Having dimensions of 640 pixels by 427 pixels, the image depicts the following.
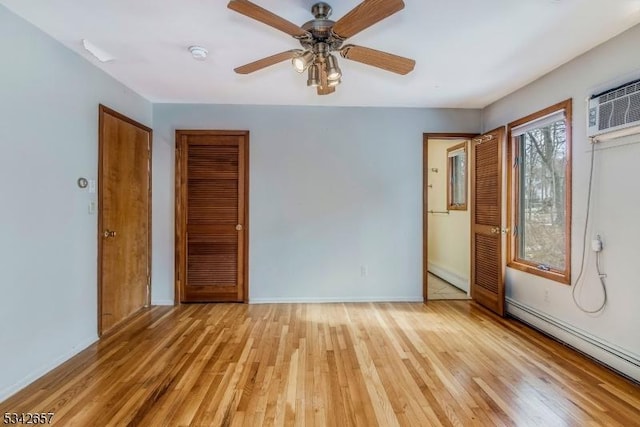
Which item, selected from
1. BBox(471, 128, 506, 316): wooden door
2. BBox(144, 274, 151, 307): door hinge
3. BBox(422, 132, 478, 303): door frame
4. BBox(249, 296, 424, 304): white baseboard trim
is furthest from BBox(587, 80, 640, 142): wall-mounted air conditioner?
BBox(144, 274, 151, 307): door hinge

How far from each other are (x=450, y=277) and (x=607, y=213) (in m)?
2.84

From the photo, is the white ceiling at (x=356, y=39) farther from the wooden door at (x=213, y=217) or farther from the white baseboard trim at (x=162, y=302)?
the white baseboard trim at (x=162, y=302)

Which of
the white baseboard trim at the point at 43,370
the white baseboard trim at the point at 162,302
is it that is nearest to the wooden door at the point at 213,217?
the white baseboard trim at the point at 162,302

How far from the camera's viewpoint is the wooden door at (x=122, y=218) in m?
3.17

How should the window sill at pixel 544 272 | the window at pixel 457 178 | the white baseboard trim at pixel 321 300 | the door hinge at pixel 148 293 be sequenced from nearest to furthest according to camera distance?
the window sill at pixel 544 272 < the door hinge at pixel 148 293 < the white baseboard trim at pixel 321 300 < the window at pixel 457 178

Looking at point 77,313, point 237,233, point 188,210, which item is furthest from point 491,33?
point 77,313

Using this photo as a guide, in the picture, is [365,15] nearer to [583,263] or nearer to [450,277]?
[583,263]

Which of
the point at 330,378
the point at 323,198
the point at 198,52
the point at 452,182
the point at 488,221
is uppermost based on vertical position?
the point at 198,52

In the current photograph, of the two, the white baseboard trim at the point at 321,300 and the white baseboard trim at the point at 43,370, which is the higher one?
the white baseboard trim at the point at 321,300

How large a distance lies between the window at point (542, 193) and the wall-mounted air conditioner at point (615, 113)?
294mm

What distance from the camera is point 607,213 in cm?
257

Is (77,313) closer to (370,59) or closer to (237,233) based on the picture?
(237,233)

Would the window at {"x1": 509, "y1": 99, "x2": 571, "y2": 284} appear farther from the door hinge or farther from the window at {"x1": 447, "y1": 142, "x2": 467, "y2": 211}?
the door hinge

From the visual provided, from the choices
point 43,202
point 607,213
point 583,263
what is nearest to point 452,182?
point 583,263
